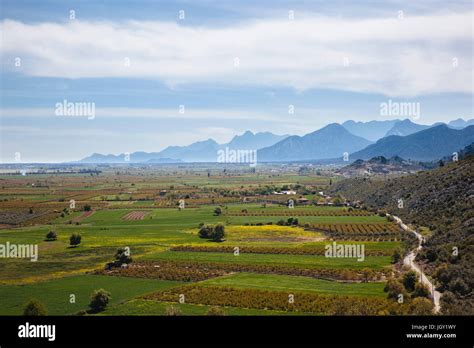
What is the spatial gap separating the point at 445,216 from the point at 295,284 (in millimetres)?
30436

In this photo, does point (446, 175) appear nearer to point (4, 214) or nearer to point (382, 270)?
point (382, 270)

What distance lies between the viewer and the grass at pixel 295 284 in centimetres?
3938

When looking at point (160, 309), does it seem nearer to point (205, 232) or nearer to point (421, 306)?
point (421, 306)

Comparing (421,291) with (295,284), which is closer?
(421,291)

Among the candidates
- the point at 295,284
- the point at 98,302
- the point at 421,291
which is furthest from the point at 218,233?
the point at 421,291

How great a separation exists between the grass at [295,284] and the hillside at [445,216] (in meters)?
6.00

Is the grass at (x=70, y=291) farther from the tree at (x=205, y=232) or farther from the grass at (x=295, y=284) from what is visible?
the tree at (x=205, y=232)

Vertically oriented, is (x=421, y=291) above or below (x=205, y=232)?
above

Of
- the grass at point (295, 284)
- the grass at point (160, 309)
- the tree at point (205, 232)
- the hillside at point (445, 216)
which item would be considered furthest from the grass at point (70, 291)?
the tree at point (205, 232)

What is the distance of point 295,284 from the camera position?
42844mm

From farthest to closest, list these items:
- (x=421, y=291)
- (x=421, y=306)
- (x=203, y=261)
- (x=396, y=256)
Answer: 1. (x=203, y=261)
2. (x=396, y=256)
3. (x=421, y=291)
4. (x=421, y=306)

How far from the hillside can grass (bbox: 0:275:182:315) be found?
24943 millimetres

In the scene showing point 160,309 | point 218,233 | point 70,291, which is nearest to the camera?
point 160,309

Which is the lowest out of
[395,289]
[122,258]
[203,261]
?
[203,261]
